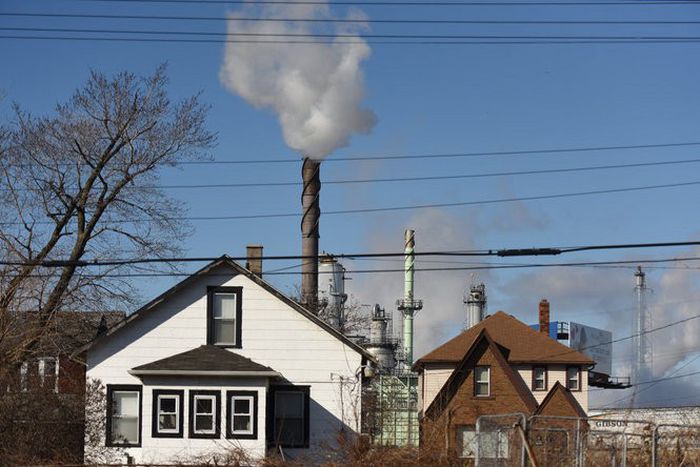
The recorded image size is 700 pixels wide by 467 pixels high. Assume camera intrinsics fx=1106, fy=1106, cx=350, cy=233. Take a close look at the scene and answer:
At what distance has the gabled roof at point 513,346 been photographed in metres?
57.0

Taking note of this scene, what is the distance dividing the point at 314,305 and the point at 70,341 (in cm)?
1924

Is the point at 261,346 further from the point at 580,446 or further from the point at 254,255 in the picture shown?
the point at 580,446

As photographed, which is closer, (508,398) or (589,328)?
(508,398)

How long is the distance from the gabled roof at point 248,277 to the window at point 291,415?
1.94m

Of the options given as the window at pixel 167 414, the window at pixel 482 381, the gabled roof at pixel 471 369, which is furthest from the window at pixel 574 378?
the window at pixel 167 414

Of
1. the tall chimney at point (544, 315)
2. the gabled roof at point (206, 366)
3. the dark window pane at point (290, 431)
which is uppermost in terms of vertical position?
the tall chimney at point (544, 315)

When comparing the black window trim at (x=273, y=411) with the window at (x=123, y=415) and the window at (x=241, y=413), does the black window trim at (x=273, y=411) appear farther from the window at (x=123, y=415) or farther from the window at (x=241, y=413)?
the window at (x=123, y=415)

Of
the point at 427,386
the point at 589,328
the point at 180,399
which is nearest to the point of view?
the point at 180,399

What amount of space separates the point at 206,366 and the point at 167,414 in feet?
6.54

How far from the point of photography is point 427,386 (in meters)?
57.2

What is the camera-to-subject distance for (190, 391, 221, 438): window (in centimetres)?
3309

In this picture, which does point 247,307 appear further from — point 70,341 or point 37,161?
point 37,161

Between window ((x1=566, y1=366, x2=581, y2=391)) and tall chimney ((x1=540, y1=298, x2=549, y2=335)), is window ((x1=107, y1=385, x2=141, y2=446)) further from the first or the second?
tall chimney ((x1=540, y1=298, x2=549, y2=335))

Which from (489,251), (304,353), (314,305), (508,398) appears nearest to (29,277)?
(304,353)
